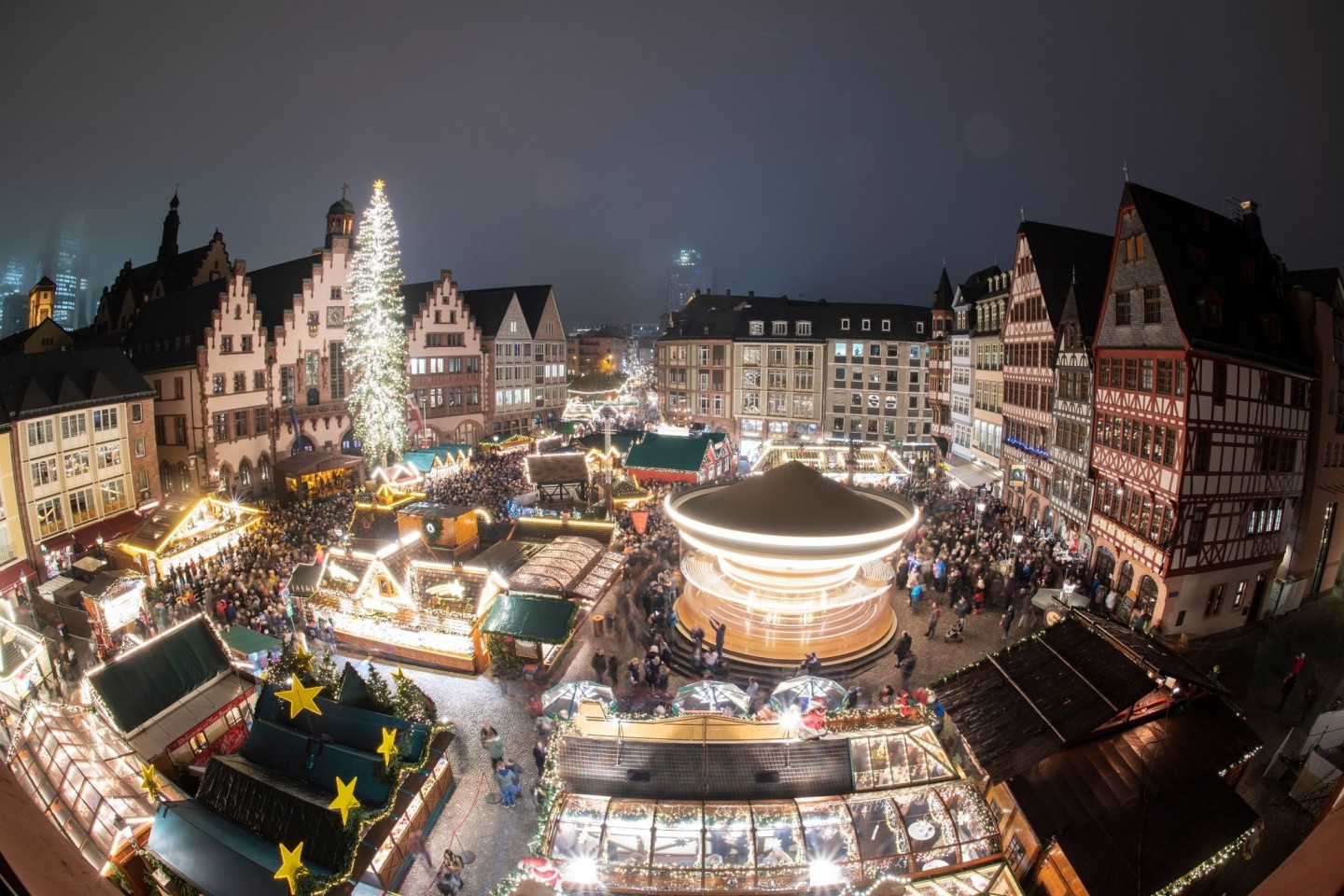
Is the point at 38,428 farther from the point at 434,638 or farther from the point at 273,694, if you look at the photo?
the point at 273,694

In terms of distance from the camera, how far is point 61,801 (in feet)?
31.1

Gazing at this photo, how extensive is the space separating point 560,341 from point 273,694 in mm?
48580

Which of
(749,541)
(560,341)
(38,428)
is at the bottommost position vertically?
(749,541)

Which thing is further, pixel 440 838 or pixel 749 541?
pixel 749 541

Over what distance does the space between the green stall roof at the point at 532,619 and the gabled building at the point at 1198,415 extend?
16314 millimetres

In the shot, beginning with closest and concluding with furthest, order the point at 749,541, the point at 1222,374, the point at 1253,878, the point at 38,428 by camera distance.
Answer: the point at 1253,878, the point at 749,541, the point at 1222,374, the point at 38,428

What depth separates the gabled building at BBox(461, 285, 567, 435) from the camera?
165 ft

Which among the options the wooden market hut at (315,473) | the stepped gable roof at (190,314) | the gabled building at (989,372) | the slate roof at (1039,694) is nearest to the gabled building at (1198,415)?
the slate roof at (1039,694)

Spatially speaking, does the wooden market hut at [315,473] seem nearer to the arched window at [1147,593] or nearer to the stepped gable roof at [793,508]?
the stepped gable roof at [793,508]

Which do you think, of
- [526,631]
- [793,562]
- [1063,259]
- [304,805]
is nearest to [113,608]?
[526,631]

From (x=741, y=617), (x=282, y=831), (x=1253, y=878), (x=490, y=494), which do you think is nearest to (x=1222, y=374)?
(x=1253, y=878)

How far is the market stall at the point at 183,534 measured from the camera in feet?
69.2

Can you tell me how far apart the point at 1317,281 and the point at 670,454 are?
26.0m

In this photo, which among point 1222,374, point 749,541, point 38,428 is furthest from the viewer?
point 38,428
